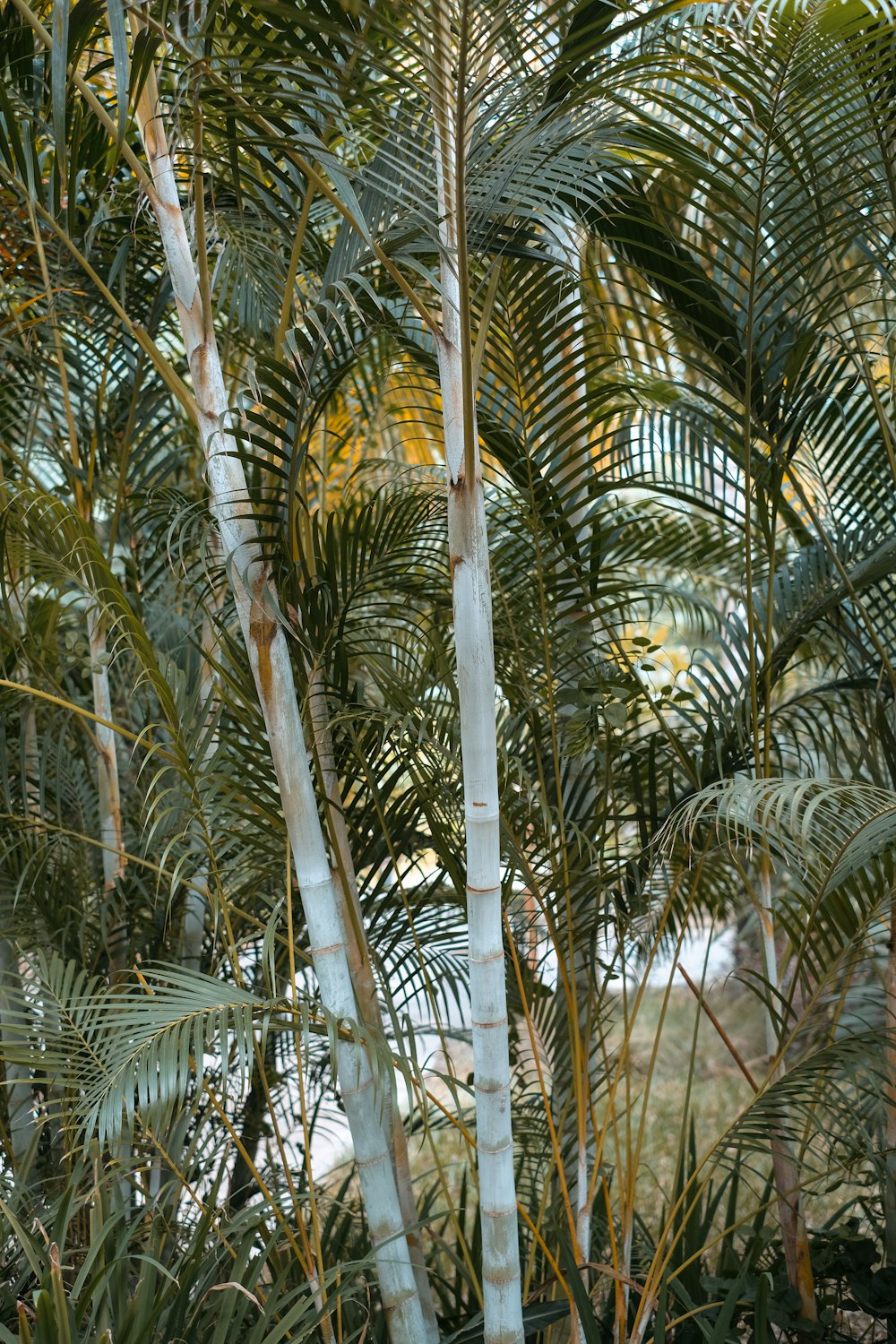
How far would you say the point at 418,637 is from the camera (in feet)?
5.79

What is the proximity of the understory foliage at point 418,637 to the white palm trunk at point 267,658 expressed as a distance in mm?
18

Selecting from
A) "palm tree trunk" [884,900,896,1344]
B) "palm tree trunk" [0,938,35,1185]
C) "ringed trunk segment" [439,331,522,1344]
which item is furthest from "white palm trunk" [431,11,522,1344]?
"palm tree trunk" [0,938,35,1185]

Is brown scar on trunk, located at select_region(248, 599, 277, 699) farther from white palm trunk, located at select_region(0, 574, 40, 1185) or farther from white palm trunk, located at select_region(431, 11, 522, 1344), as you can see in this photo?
white palm trunk, located at select_region(0, 574, 40, 1185)

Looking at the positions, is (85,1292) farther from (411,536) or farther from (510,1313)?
(411,536)

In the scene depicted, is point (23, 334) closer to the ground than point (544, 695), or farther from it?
farther from it

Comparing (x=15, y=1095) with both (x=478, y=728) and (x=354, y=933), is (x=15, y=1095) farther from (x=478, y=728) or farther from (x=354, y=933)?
(x=478, y=728)

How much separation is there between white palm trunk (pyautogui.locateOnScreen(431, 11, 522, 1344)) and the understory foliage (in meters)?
0.02

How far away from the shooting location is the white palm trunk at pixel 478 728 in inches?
46.9

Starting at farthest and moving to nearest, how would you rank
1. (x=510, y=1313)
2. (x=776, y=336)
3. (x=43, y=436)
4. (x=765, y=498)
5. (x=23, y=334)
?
(x=43, y=436) < (x=23, y=334) < (x=765, y=498) < (x=776, y=336) < (x=510, y=1313)

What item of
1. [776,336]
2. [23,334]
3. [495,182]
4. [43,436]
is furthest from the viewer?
[43,436]

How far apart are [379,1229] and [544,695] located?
0.76 m

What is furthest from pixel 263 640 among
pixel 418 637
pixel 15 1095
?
pixel 15 1095

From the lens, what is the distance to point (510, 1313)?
1313 millimetres

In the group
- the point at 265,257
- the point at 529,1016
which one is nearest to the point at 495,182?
the point at 265,257
